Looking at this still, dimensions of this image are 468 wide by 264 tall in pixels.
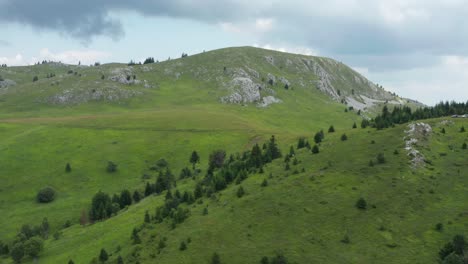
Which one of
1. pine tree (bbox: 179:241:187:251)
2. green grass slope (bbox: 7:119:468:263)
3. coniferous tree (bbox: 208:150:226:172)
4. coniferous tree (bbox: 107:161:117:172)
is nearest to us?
green grass slope (bbox: 7:119:468:263)

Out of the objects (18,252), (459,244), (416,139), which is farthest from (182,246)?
(416,139)

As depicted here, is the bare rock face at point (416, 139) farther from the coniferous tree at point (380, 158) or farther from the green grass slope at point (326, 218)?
the coniferous tree at point (380, 158)

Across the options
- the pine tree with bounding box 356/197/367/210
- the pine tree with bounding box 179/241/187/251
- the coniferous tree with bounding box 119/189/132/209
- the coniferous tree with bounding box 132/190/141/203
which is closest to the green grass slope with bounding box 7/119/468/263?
the pine tree with bounding box 179/241/187/251

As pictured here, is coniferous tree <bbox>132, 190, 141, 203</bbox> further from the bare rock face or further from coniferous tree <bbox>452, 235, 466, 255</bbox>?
coniferous tree <bbox>452, 235, 466, 255</bbox>

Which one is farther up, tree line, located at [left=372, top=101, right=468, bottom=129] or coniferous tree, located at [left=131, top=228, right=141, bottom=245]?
tree line, located at [left=372, top=101, right=468, bottom=129]

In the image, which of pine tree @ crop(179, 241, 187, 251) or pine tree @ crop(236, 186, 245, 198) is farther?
pine tree @ crop(236, 186, 245, 198)

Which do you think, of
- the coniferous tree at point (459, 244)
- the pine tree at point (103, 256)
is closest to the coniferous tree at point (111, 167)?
the pine tree at point (103, 256)

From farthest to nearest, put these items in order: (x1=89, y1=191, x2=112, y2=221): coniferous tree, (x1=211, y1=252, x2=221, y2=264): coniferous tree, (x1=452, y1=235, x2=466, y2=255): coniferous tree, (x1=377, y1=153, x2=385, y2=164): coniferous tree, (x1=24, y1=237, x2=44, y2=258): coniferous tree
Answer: (x1=89, y1=191, x2=112, y2=221): coniferous tree → (x1=24, y1=237, x2=44, y2=258): coniferous tree → (x1=377, y1=153, x2=385, y2=164): coniferous tree → (x1=211, y1=252, x2=221, y2=264): coniferous tree → (x1=452, y1=235, x2=466, y2=255): coniferous tree

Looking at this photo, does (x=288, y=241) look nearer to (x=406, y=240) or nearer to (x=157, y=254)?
(x=406, y=240)

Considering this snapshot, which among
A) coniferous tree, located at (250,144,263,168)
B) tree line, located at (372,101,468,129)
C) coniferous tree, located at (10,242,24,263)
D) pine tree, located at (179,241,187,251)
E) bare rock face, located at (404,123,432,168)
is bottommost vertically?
coniferous tree, located at (10,242,24,263)

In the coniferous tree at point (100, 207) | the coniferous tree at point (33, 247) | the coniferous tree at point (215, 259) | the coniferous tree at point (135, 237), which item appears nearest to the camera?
the coniferous tree at point (215, 259)

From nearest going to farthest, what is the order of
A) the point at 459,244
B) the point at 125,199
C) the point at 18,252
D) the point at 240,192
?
the point at 459,244, the point at 240,192, the point at 18,252, the point at 125,199

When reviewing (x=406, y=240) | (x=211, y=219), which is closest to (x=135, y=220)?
(x=211, y=219)

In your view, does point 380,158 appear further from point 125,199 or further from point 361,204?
point 125,199
